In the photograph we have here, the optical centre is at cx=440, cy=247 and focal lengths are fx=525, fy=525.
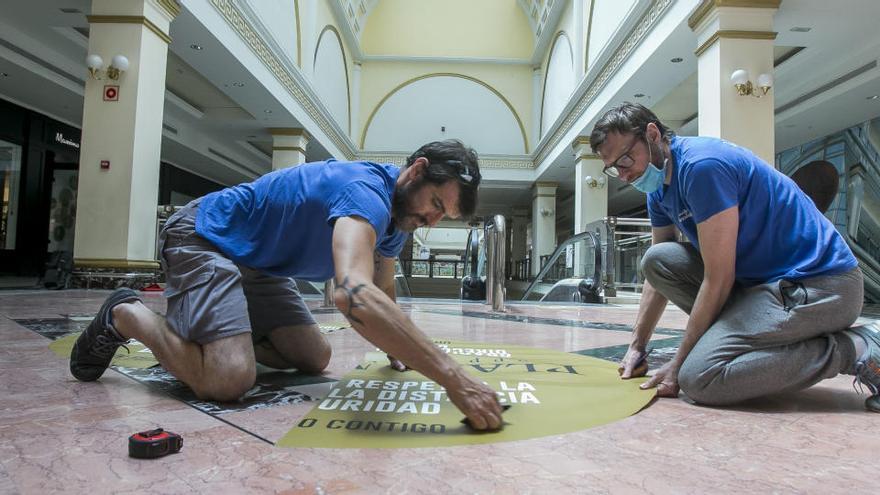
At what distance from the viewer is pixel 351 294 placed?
1192 mm

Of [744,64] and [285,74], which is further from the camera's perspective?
[285,74]

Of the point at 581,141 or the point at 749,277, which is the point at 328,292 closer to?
the point at 749,277

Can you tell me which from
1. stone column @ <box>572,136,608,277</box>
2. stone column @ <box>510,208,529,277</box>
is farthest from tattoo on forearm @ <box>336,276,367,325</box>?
stone column @ <box>510,208,529,277</box>

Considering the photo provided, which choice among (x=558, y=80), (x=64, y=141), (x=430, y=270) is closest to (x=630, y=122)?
(x=64, y=141)

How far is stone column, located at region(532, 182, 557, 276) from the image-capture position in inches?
754

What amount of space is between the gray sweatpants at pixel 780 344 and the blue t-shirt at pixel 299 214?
1054 millimetres

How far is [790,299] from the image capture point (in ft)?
5.26

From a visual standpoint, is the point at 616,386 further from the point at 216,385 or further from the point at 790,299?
the point at 216,385

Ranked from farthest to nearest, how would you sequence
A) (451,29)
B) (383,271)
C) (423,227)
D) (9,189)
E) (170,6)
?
1. (451,29)
2. (9,189)
3. (170,6)
4. (383,271)
5. (423,227)

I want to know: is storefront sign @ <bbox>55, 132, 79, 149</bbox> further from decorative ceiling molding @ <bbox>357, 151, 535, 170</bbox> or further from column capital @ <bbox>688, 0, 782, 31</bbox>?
column capital @ <bbox>688, 0, 782, 31</bbox>

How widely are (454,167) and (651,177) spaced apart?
2.51 ft

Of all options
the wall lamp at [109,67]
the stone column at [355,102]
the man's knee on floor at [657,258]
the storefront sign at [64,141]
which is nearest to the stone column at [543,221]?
the stone column at [355,102]

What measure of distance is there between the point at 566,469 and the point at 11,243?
43.4 ft

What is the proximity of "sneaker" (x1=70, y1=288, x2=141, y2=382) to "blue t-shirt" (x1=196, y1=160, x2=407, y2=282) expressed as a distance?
1.27 feet
